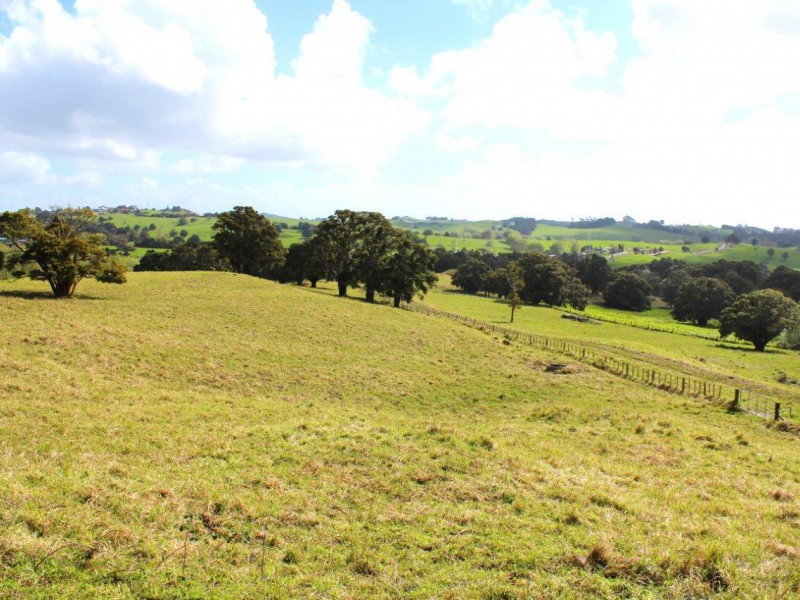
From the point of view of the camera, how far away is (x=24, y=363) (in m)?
22.9

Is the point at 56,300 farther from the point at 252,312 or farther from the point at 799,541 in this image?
the point at 799,541

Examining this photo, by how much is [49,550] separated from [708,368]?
57.4 meters

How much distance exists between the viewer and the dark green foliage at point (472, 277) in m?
132

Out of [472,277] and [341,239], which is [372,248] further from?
[472,277]

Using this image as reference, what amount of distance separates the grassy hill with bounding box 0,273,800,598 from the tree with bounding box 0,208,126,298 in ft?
34.9

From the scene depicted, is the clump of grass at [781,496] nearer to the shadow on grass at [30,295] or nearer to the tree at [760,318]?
the shadow on grass at [30,295]

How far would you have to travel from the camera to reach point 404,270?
6712cm

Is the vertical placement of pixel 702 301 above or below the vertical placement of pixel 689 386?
above

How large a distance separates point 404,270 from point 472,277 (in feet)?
226

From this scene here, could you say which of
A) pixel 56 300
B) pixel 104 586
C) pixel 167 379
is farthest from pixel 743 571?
pixel 56 300

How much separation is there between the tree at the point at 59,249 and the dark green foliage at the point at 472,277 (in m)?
98.8

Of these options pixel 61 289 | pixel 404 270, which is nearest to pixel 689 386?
pixel 404 270

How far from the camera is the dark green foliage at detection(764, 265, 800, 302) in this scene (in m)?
132

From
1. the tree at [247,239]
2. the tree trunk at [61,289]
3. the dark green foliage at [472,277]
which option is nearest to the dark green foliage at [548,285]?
the dark green foliage at [472,277]
